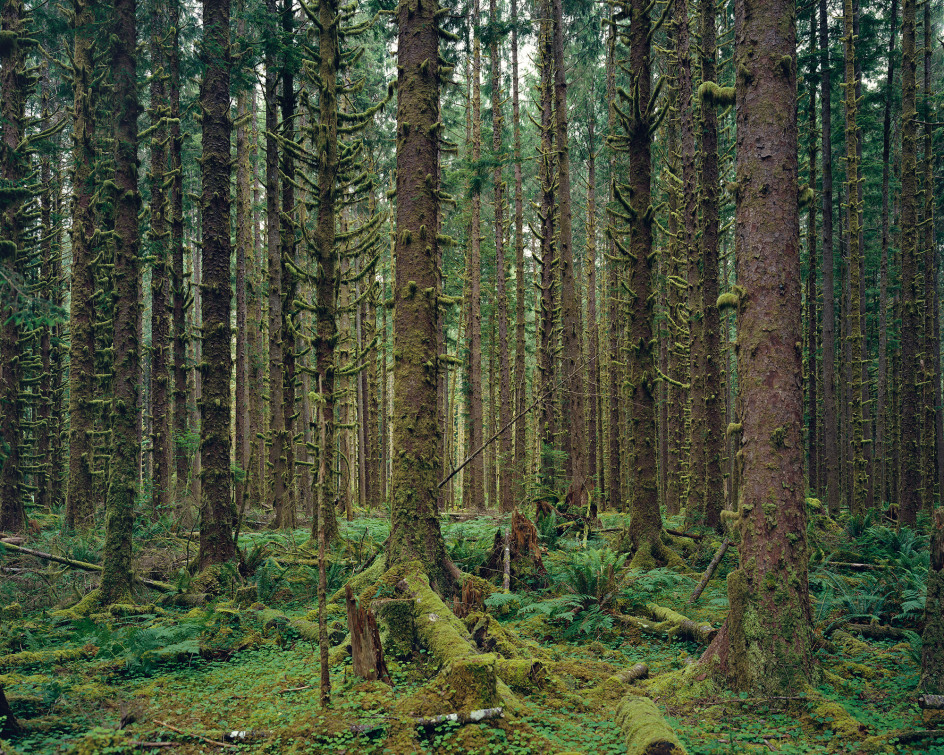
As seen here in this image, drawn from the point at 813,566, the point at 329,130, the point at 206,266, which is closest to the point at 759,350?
the point at 329,130

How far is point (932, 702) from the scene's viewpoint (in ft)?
14.2

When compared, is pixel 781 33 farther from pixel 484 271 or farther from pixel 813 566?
pixel 484 271

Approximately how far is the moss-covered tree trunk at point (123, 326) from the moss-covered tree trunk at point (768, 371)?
277 inches

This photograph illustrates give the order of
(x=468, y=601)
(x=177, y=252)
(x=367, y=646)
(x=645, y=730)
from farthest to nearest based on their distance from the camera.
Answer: (x=177, y=252), (x=468, y=601), (x=367, y=646), (x=645, y=730)

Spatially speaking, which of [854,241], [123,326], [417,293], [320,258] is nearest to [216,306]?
[123,326]

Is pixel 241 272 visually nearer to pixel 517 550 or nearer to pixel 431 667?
pixel 517 550

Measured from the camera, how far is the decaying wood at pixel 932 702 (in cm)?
431

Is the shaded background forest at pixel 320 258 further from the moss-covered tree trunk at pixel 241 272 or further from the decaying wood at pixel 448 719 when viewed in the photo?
the decaying wood at pixel 448 719

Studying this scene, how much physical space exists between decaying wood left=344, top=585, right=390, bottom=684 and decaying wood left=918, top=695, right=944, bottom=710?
415cm

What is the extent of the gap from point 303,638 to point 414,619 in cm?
187

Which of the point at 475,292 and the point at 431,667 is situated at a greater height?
the point at 475,292

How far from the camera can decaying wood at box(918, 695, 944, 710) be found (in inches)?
170

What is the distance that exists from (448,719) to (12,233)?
536 inches

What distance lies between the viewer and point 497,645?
6043mm
